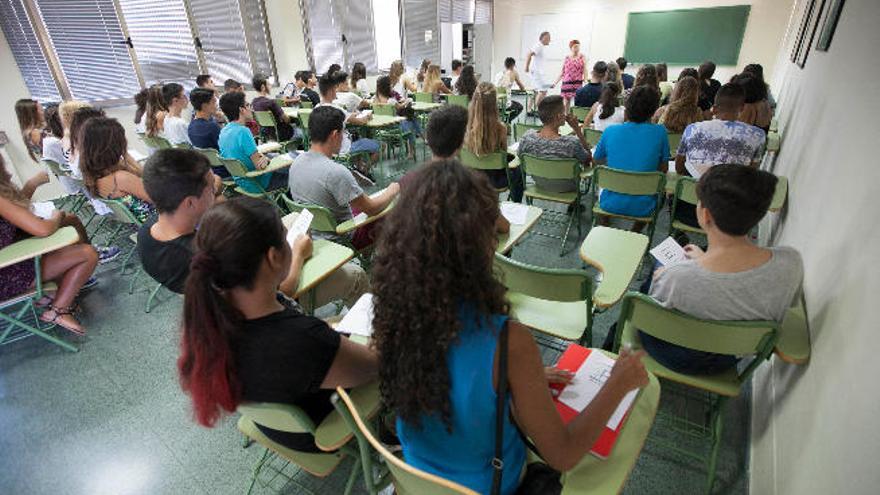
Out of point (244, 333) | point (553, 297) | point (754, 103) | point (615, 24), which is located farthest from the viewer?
point (615, 24)

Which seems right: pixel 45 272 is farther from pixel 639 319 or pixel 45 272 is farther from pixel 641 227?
pixel 641 227

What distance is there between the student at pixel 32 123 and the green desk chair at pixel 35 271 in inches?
95.3

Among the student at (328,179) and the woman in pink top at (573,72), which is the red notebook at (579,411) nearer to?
the student at (328,179)

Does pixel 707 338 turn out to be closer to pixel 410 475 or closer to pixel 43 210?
pixel 410 475

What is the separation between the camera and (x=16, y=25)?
5090mm

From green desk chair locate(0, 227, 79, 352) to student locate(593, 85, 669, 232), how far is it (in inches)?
141

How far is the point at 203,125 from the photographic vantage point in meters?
4.15

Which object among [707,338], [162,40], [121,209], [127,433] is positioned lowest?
[127,433]

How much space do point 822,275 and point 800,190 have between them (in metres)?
1.24

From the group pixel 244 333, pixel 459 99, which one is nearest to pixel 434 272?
pixel 244 333

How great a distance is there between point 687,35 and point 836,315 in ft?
34.7

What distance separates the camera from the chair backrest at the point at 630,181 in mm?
2826

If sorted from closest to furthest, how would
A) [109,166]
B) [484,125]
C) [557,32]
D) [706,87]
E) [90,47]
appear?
[109,166] → [484,125] → [706,87] → [90,47] → [557,32]

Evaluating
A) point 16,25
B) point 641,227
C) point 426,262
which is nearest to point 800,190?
point 641,227
